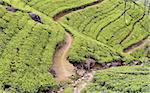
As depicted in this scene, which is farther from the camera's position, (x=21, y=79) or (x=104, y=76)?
(x=104, y=76)

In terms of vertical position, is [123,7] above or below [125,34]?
above

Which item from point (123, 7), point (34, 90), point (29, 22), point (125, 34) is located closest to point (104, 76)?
point (34, 90)

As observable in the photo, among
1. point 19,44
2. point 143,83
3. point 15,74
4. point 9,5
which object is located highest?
point 9,5

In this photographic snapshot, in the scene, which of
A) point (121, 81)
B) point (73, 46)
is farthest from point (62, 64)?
point (121, 81)

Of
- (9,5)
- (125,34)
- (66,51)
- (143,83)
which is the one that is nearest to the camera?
(143,83)

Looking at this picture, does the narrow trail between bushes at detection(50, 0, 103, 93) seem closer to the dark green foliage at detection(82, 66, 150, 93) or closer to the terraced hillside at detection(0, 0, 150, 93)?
the terraced hillside at detection(0, 0, 150, 93)

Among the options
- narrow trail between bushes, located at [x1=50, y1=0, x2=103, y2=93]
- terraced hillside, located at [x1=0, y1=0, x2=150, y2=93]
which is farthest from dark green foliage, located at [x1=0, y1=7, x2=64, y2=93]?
narrow trail between bushes, located at [x1=50, y1=0, x2=103, y2=93]

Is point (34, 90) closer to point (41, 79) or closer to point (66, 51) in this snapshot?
point (41, 79)

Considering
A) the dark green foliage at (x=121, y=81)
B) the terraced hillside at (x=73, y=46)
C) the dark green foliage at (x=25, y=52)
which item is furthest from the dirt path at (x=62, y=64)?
the dark green foliage at (x=121, y=81)

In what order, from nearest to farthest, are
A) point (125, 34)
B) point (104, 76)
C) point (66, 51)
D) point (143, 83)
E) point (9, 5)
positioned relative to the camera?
1. point (143, 83)
2. point (104, 76)
3. point (66, 51)
4. point (9, 5)
5. point (125, 34)
